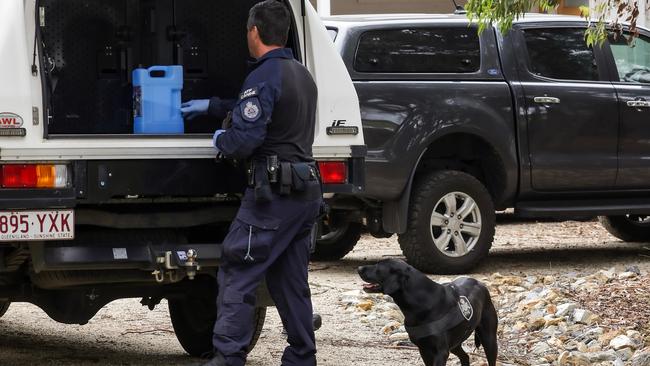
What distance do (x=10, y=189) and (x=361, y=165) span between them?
5.86ft

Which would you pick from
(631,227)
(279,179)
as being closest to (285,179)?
(279,179)

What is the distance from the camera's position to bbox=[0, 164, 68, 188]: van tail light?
6262 mm

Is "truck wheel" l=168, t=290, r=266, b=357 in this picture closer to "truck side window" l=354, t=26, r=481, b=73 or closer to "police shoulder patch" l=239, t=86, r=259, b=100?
"police shoulder patch" l=239, t=86, r=259, b=100

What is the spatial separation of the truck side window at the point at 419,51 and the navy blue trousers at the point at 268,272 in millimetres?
4387

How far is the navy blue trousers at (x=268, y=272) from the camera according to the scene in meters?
6.29

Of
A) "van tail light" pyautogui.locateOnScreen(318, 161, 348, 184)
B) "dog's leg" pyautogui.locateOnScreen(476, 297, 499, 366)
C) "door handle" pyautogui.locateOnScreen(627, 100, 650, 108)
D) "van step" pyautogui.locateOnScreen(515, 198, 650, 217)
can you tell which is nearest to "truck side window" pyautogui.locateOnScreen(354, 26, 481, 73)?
Answer: "van step" pyautogui.locateOnScreen(515, 198, 650, 217)

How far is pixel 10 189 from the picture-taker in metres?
6.26

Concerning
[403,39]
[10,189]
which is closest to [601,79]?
[403,39]

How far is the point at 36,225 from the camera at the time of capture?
6293 mm

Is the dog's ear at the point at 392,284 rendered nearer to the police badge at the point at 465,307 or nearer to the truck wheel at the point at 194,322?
the police badge at the point at 465,307

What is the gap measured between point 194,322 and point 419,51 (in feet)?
13.0

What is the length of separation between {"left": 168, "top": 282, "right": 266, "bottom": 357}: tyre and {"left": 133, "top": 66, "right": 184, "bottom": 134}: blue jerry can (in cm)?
101

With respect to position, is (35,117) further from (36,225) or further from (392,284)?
(392,284)

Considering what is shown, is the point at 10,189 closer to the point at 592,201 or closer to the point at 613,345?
the point at 613,345
